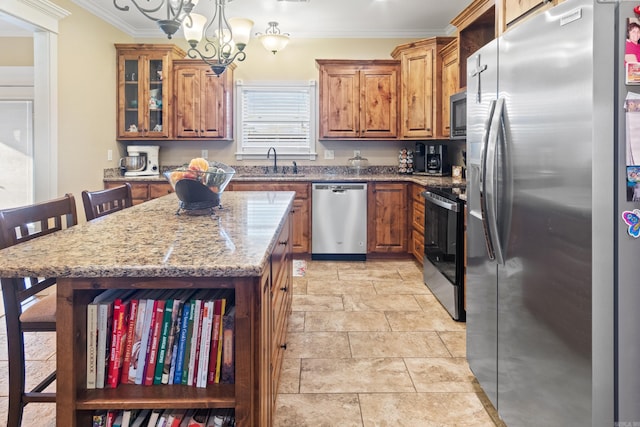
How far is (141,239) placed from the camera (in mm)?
1353

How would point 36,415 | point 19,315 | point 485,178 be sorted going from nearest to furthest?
1. point 19,315
2. point 485,178
3. point 36,415

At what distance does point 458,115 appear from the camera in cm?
382

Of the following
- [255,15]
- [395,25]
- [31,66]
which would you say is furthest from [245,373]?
[31,66]

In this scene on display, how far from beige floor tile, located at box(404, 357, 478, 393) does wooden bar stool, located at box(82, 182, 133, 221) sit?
1907 mm

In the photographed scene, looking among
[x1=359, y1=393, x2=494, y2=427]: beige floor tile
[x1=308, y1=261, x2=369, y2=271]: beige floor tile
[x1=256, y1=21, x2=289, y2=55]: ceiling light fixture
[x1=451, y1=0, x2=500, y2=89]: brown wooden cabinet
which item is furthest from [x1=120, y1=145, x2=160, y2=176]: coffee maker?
[x1=359, y1=393, x2=494, y2=427]: beige floor tile


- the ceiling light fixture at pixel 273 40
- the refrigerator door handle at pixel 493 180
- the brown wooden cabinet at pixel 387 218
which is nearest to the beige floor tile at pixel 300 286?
the brown wooden cabinet at pixel 387 218

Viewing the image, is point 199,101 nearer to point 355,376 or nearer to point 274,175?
point 274,175

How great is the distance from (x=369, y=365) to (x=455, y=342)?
65 cm

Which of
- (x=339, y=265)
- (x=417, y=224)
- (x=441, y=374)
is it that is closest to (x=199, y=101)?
(x=339, y=265)

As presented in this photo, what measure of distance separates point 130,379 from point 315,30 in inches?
185

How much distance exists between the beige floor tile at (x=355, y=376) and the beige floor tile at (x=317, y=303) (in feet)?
2.71

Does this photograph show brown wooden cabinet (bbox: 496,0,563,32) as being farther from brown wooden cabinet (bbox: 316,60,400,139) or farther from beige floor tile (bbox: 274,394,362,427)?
brown wooden cabinet (bbox: 316,60,400,139)

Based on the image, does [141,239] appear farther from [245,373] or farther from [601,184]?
[601,184]

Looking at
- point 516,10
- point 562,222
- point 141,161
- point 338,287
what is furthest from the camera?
point 141,161
